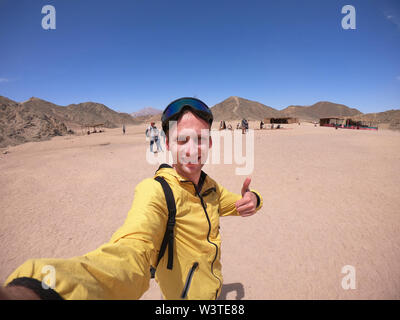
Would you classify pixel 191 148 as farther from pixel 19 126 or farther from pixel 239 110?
pixel 239 110

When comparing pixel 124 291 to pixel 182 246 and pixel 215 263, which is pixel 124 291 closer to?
pixel 182 246

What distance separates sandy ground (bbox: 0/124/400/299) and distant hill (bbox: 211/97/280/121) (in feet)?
387

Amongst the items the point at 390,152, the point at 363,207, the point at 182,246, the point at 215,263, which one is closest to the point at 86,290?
the point at 182,246

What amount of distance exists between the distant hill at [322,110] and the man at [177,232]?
589 ft

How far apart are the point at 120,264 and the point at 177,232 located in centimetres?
60

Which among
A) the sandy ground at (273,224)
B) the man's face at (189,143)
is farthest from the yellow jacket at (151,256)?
the sandy ground at (273,224)

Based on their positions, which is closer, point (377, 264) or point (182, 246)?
point (182, 246)

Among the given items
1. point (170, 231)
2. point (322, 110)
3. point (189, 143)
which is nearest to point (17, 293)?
point (170, 231)

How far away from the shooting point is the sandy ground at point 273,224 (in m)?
3.39

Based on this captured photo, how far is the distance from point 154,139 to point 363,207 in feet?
38.1

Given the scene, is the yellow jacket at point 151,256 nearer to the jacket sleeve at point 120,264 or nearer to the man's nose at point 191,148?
the jacket sleeve at point 120,264

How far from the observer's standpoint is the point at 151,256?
1204 mm

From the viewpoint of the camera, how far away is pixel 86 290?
0.74 metres
